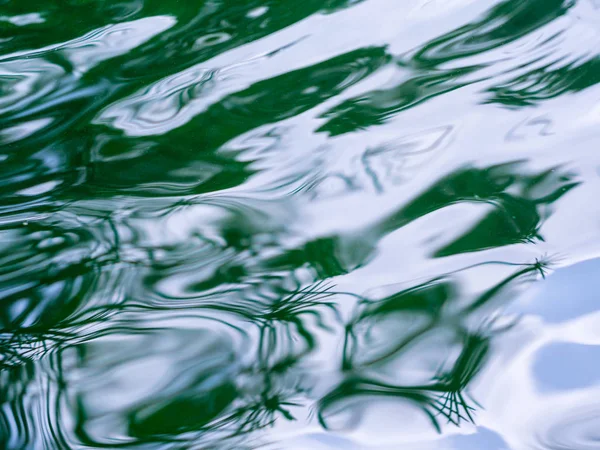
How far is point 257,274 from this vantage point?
1.03m

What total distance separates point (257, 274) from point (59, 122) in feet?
1.82

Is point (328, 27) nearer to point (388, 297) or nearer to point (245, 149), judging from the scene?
point (245, 149)

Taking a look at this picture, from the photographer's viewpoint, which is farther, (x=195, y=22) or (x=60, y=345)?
(x=195, y=22)

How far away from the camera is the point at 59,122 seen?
50.8 inches

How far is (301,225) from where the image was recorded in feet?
3.57

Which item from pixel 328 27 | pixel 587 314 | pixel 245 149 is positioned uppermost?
pixel 328 27

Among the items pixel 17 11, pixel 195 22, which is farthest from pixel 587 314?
pixel 17 11

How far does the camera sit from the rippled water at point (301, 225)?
885 mm

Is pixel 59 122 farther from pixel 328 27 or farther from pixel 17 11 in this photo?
pixel 328 27

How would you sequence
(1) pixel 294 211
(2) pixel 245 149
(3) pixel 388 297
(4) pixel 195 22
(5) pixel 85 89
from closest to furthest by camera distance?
(3) pixel 388 297 < (1) pixel 294 211 < (2) pixel 245 149 < (5) pixel 85 89 < (4) pixel 195 22

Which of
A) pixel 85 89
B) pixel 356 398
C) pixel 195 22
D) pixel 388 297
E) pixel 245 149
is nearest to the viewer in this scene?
pixel 356 398

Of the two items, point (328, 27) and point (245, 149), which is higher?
point (328, 27)

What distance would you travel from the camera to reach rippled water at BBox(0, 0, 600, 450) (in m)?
0.89

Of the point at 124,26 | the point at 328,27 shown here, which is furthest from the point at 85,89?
the point at 328,27
